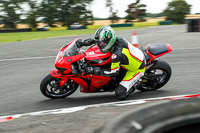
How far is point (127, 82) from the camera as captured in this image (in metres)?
5.20

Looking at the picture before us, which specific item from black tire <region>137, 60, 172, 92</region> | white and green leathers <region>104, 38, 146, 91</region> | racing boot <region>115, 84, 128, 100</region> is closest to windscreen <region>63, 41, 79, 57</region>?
white and green leathers <region>104, 38, 146, 91</region>

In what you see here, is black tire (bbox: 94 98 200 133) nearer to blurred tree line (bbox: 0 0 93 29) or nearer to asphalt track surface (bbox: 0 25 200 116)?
asphalt track surface (bbox: 0 25 200 116)

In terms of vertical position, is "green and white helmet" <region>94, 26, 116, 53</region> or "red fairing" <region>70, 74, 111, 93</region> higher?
"green and white helmet" <region>94, 26, 116, 53</region>

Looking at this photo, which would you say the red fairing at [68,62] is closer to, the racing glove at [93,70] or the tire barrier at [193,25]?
the racing glove at [93,70]

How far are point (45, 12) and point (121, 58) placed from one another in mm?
53345

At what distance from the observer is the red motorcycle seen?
510cm

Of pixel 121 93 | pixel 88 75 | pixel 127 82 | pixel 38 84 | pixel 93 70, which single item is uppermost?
pixel 93 70

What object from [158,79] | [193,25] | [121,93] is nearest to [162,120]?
[121,93]

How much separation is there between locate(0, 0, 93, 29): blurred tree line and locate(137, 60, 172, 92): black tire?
4839 centimetres

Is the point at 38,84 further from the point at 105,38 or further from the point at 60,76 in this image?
the point at 105,38

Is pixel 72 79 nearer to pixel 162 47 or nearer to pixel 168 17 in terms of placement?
pixel 162 47

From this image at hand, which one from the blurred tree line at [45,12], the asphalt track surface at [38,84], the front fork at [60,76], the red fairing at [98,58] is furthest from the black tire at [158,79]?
the blurred tree line at [45,12]

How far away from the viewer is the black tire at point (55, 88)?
527cm

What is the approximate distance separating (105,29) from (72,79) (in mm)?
1148
